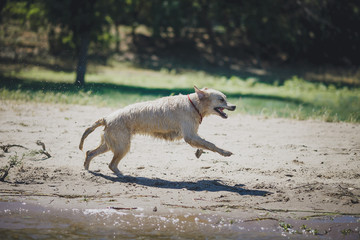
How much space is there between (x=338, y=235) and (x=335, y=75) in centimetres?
3283

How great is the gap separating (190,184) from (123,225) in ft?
6.48

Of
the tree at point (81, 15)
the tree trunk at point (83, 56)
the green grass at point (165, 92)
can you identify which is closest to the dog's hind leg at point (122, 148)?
the green grass at point (165, 92)

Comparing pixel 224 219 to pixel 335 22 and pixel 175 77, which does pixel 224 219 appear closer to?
pixel 175 77

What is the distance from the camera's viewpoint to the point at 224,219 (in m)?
7.30

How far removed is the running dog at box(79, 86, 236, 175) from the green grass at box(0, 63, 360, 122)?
6.46 meters

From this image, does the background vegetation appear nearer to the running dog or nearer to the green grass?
the green grass

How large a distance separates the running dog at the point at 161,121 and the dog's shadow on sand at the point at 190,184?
0.32 metres

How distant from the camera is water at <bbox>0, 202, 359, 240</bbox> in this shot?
681cm

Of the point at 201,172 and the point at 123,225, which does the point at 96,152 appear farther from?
the point at 123,225

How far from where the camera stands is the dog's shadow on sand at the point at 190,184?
27.8ft

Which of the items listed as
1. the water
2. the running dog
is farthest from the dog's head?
the water

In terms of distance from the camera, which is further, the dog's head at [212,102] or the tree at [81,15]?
the tree at [81,15]

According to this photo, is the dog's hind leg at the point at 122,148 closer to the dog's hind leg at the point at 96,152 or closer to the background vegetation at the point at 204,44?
the dog's hind leg at the point at 96,152

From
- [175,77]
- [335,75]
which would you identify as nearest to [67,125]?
[175,77]
